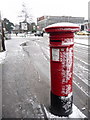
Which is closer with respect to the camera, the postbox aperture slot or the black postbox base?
the postbox aperture slot

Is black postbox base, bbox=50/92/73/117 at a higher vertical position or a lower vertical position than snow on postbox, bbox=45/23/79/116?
lower

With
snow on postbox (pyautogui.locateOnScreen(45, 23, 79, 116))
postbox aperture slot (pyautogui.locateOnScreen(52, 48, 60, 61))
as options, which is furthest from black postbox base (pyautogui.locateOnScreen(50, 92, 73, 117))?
postbox aperture slot (pyautogui.locateOnScreen(52, 48, 60, 61))

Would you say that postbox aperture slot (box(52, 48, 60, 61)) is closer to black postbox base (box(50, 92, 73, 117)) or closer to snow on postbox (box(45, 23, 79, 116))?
snow on postbox (box(45, 23, 79, 116))

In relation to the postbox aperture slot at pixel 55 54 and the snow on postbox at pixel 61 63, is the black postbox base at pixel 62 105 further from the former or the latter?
the postbox aperture slot at pixel 55 54

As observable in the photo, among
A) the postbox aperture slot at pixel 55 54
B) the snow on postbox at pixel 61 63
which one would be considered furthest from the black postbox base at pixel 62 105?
the postbox aperture slot at pixel 55 54

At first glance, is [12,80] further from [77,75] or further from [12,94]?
[77,75]

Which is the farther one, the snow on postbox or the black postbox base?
the black postbox base

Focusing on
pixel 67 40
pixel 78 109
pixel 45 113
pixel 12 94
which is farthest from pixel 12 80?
pixel 67 40

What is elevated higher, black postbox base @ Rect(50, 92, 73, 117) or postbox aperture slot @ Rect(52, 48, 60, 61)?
postbox aperture slot @ Rect(52, 48, 60, 61)

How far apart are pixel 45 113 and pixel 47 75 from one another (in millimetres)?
2801

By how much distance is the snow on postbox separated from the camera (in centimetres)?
265

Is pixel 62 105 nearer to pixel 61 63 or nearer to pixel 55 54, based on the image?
pixel 61 63

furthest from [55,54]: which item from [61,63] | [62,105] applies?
[62,105]

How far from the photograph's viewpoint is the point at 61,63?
2.77 m
